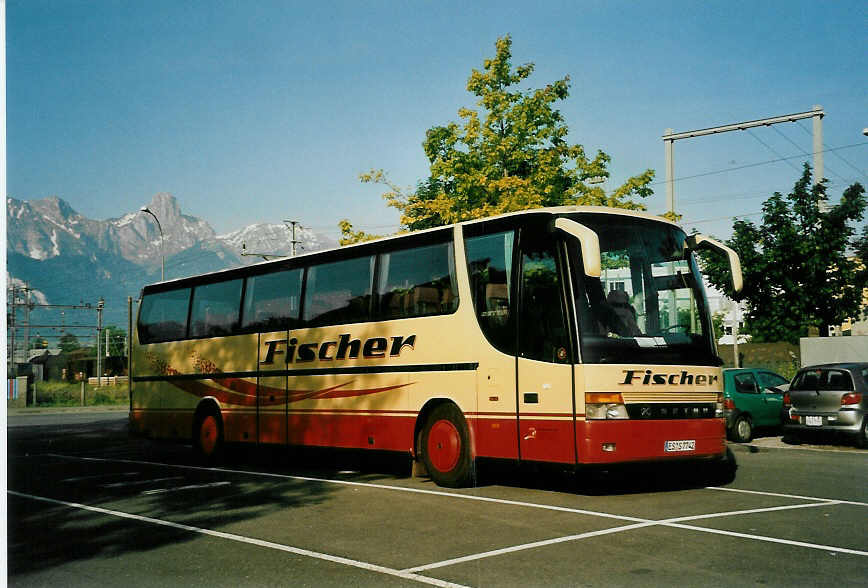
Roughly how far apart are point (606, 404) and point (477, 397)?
1848 millimetres

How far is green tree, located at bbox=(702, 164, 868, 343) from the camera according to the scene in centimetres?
2695

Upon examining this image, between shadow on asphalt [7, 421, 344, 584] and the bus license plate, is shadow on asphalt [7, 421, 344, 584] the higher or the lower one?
the lower one

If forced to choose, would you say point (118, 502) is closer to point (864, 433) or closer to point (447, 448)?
point (447, 448)

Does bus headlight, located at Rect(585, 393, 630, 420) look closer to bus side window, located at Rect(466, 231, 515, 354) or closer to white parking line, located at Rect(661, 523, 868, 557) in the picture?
bus side window, located at Rect(466, 231, 515, 354)

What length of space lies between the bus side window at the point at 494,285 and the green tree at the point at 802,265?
16878 millimetres

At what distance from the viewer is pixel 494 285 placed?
450 inches

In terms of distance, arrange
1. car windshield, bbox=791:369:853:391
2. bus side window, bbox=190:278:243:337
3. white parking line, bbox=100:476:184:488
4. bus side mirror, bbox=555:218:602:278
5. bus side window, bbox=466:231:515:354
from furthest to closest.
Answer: car windshield, bbox=791:369:853:391
bus side window, bbox=190:278:243:337
white parking line, bbox=100:476:184:488
bus side window, bbox=466:231:515:354
bus side mirror, bbox=555:218:602:278

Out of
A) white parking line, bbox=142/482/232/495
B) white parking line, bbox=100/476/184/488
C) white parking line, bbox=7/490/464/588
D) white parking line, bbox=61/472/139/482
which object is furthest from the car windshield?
white parking line, bbox=7/490/464/588

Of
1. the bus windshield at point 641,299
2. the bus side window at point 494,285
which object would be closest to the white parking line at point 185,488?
the bus side window at point 494,285

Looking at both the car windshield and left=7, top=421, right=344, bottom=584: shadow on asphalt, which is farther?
the car windshield

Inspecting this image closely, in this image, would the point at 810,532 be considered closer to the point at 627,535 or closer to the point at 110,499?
the point at 627,535

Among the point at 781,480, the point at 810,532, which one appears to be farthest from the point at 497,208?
the point at 810,532

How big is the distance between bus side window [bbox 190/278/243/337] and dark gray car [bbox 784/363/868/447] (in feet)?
34.7

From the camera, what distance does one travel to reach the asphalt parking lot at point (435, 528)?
6652 mm
